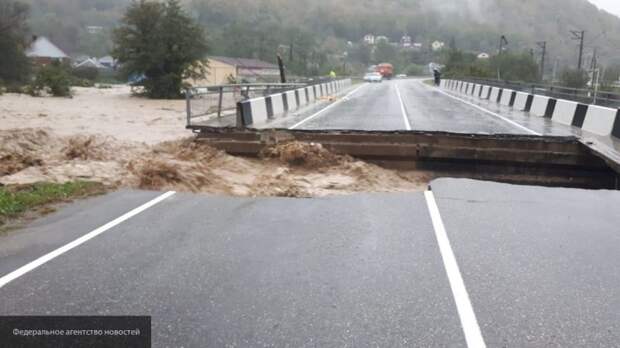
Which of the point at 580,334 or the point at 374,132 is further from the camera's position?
the point at 374,132

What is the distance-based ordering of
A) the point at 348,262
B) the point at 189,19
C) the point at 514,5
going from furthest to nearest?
the point at 514,5 → the point at 189,19 → the point at 348,262

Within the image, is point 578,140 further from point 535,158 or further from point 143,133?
point 143,133

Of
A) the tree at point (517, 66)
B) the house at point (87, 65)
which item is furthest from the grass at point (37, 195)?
the house at point (87, 65)

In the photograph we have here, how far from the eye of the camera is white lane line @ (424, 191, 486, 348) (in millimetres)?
3639

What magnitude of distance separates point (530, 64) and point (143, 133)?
3076 inches

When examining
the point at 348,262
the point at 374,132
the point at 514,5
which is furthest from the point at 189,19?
the point at 514,5

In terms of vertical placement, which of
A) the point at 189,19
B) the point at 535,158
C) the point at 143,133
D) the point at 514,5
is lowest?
the point at 143,133

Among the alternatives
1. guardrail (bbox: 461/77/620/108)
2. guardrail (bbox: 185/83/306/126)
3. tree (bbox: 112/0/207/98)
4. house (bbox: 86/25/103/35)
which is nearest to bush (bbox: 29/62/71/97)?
tree (bbox: 112/0/207/98)

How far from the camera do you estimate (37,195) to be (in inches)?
293

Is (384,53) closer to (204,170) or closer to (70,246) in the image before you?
(204,170)

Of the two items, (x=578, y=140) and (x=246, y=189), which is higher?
(x=578, y=140)

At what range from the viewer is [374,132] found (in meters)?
10.5

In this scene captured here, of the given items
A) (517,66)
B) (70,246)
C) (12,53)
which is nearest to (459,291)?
(70,246)

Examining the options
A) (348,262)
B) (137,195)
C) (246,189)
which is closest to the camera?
(348,262)
